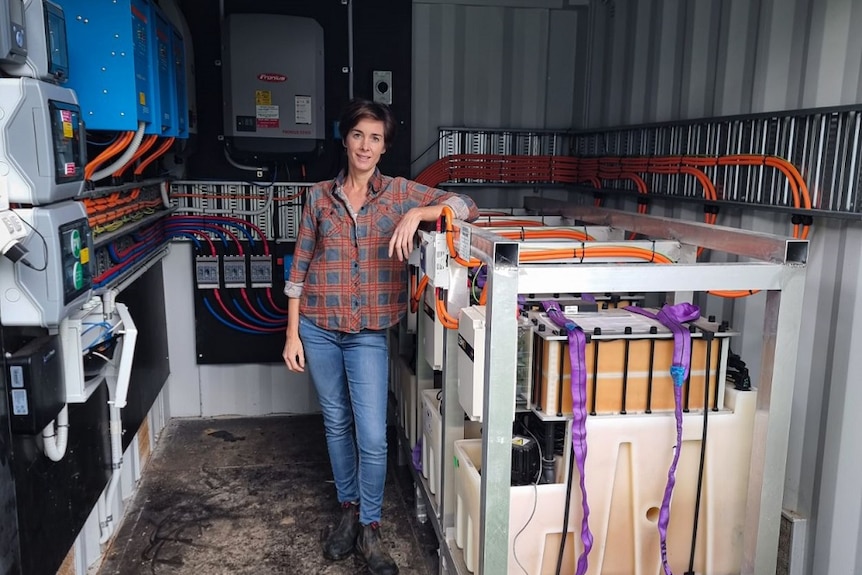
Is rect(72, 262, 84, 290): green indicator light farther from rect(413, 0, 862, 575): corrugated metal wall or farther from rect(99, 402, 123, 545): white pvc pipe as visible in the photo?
rect(413, 0, 862, 575): corrugated metal wall

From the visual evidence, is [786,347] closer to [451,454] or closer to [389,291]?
[451,454]

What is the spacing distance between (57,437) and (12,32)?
1062mm

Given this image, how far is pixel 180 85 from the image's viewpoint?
313 centimetres

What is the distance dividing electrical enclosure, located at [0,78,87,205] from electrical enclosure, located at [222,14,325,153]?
1899mm

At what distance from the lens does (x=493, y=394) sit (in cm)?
167

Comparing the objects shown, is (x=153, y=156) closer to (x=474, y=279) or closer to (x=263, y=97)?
(x=263, y=97)

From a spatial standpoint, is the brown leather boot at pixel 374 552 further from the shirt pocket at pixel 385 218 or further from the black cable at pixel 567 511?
the shirt pocket at pixel 385 218

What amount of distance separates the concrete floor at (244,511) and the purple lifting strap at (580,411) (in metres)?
0.90

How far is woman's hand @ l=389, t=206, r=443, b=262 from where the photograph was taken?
2.14 meters

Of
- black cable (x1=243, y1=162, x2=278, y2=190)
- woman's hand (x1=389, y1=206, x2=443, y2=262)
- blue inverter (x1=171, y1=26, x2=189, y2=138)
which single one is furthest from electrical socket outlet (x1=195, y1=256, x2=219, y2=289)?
woman's hand (x1=389, y1=206, x2=443, y2=262)

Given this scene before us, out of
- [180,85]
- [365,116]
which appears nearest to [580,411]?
[365,116]

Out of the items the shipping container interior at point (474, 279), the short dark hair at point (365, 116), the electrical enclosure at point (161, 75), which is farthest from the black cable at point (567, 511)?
the electrical enclosure at point (161, 75)

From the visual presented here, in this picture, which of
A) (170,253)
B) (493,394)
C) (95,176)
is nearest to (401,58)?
(170,253)

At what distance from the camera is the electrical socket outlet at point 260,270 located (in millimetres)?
3822
